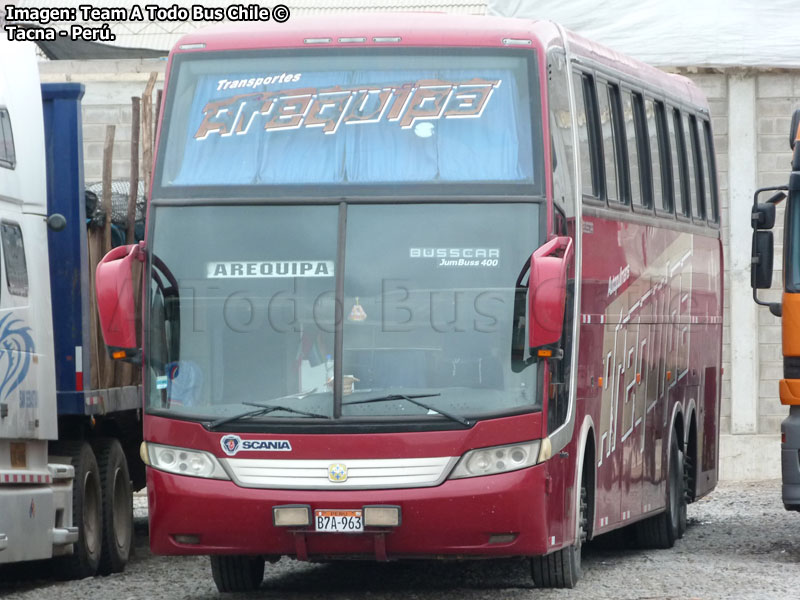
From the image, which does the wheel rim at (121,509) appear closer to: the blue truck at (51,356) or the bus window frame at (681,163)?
the blue truck at (51,356)

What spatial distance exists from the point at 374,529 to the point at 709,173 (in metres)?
7.78

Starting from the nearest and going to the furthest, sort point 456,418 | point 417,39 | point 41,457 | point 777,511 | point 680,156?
point 456,418, point 417,39, point 41,457, point 680,156, point 777,511

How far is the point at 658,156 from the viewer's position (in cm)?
1443

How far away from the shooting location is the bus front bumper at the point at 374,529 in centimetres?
1007

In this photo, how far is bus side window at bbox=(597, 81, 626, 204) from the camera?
12.5m

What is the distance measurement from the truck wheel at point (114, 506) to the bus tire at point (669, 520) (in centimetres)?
427

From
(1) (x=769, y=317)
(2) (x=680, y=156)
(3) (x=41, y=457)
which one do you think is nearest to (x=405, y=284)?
(3) (x=41, y=457)

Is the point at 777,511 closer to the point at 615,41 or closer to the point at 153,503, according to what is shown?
the point at 615,41

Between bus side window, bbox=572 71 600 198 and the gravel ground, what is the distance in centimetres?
265

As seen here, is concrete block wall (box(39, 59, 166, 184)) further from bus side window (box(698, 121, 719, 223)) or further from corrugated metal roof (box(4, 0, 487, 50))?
bus side window (box(698, 121, 719, 223))

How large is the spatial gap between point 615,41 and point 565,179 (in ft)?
41.4

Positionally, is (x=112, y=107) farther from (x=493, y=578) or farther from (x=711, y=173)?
(x=493, y=578)

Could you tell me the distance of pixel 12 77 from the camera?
12320 mm

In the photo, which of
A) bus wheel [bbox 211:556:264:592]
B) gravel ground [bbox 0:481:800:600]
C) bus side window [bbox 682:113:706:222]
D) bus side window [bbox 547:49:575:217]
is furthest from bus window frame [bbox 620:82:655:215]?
bus wheel [bbox 211:556:264:592]
